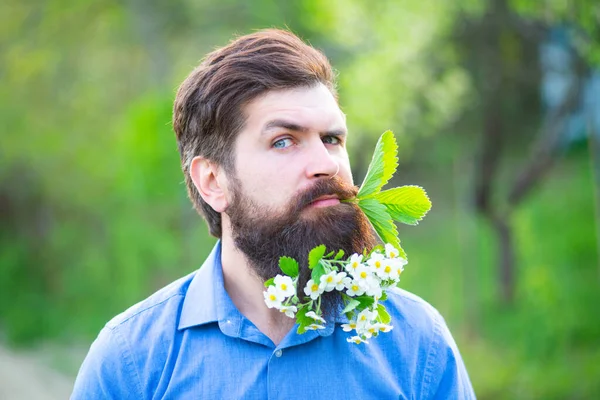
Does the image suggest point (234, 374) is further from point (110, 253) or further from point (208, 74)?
point (110, 253)

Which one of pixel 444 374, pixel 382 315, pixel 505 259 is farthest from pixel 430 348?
pixel 505 259

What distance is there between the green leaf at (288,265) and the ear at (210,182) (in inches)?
16.6

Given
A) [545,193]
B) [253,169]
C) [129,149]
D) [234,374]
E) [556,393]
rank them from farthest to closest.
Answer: [129,149], [545,193], [556,393], [253,169], [234,374]

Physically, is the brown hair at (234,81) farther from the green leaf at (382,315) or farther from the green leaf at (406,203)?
the green leaf at (382,315)

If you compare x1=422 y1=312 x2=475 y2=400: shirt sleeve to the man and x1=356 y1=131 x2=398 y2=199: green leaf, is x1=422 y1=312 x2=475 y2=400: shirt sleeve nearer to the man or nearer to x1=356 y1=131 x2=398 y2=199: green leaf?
the man

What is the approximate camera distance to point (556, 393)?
287 inches

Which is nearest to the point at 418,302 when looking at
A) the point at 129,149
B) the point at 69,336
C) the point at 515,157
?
the point at 515,157

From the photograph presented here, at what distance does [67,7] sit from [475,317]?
6.52 meters

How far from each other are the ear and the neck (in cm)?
12

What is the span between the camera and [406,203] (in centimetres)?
236

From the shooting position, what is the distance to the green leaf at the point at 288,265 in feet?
7.51

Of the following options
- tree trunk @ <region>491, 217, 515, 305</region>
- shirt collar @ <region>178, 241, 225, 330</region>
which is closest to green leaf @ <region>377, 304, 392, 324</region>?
shirt collar @ <region>178, 241, 225, 330</region>

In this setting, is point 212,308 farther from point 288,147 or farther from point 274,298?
point 288,147

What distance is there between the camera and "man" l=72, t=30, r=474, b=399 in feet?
7.57
